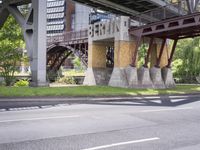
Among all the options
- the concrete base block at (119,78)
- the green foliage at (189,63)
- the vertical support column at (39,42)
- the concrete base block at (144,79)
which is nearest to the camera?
the vertical support column at (39,42)

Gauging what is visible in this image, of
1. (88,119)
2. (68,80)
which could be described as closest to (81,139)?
(88,119)

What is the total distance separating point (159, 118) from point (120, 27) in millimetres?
22627

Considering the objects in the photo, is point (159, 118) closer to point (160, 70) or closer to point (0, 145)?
point (0, 145)

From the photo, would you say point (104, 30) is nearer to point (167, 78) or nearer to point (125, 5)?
point (125, 5)

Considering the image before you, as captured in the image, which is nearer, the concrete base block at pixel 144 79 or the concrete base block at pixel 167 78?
the concrete base block at pixel 144 79

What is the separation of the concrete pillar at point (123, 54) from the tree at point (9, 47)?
9.02 meters

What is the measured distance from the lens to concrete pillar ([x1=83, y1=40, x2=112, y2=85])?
40.8 meters

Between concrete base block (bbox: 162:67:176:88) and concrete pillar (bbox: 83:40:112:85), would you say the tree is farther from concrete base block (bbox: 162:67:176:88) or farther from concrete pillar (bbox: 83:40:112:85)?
concrete base block (bbox: 162:67:176:88)

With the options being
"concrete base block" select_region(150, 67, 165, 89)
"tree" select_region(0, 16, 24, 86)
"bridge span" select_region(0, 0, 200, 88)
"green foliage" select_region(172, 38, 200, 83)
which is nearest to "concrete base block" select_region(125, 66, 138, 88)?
"bridge span" select_region(0, 0, 200, 88)

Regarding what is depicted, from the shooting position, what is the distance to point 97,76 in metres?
41.0

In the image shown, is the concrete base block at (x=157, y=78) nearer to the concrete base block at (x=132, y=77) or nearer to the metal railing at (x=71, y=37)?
the concrete base block at (x=132, y=77)

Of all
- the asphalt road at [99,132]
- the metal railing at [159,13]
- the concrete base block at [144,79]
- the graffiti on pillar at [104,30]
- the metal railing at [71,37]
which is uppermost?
the metal railing at [71,37]

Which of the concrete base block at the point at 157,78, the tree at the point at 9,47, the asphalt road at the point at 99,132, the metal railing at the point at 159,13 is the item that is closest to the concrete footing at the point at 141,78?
the concrete base block at the point at 157,78

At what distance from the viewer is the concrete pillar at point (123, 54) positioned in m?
34.6
